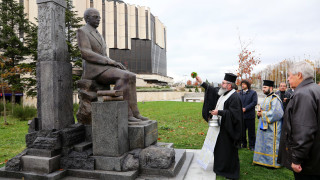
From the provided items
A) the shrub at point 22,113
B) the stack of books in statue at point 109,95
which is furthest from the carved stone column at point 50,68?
the shrub at point 22,113

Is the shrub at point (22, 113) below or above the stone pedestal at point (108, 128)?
below

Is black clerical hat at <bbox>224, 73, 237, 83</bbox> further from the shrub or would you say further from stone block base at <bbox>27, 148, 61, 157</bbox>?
the shrub

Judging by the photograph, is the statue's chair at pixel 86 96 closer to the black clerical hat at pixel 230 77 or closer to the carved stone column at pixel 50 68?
the carved stone column at pixel 50 68

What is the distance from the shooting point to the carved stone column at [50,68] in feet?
13.9

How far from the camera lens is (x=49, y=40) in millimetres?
4266

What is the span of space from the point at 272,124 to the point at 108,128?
389cm

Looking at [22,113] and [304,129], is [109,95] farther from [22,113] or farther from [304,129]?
[22,113]

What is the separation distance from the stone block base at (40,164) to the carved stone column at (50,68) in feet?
2.01

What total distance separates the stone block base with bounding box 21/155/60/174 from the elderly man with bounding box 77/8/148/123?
1654 mm

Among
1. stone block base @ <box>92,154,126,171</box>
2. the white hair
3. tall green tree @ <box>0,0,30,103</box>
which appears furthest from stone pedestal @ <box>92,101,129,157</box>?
tall green tree @ <box>0,0,30,103</box>

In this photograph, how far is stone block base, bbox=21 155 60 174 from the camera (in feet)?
12.8

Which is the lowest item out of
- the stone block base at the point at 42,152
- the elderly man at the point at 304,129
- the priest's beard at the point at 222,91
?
the stone block base at the point at 42,152

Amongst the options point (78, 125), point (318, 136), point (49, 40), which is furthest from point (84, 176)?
point (318, 136)

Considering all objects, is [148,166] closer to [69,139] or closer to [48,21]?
[69,139]
